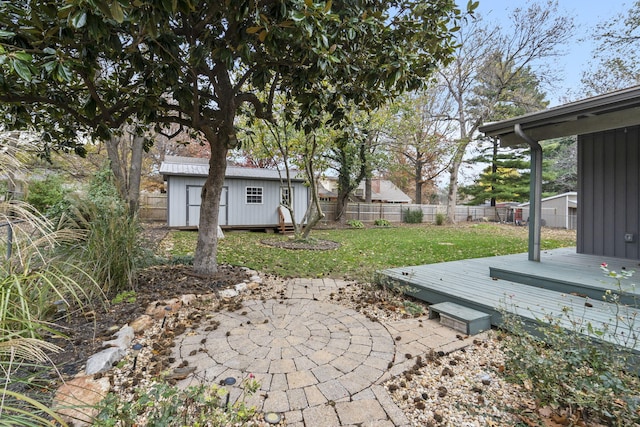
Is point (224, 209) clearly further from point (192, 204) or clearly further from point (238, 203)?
point (192, 204)

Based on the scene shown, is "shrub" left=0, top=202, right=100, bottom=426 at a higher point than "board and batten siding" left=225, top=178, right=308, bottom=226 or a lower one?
lower

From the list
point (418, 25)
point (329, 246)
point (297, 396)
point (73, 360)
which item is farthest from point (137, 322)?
point (329, 246)

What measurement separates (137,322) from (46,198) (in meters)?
6.64

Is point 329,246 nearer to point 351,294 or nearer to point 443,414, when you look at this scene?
point 351,294

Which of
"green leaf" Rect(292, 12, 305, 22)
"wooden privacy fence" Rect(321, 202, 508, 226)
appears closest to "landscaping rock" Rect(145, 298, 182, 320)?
"green leaf" Rect(292, 12, 305, 22)

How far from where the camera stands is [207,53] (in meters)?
2.60

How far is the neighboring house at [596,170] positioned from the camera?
3.49 meters

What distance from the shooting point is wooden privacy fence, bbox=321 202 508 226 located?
49.9 feet

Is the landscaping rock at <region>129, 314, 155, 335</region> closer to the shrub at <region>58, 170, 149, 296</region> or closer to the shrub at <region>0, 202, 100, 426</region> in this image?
the shrub at <region>0, 202, 100, 426</region>

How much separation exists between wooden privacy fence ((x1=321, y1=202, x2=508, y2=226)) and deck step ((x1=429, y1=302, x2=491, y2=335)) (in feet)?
37.5

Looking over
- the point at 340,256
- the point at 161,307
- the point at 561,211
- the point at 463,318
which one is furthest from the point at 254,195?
the point at 561,211

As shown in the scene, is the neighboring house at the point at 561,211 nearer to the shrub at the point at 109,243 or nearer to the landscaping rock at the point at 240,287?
the landscaping rock at the point at 240,287

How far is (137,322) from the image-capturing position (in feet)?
8.57

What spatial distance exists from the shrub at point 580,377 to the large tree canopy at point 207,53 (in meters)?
2.43
